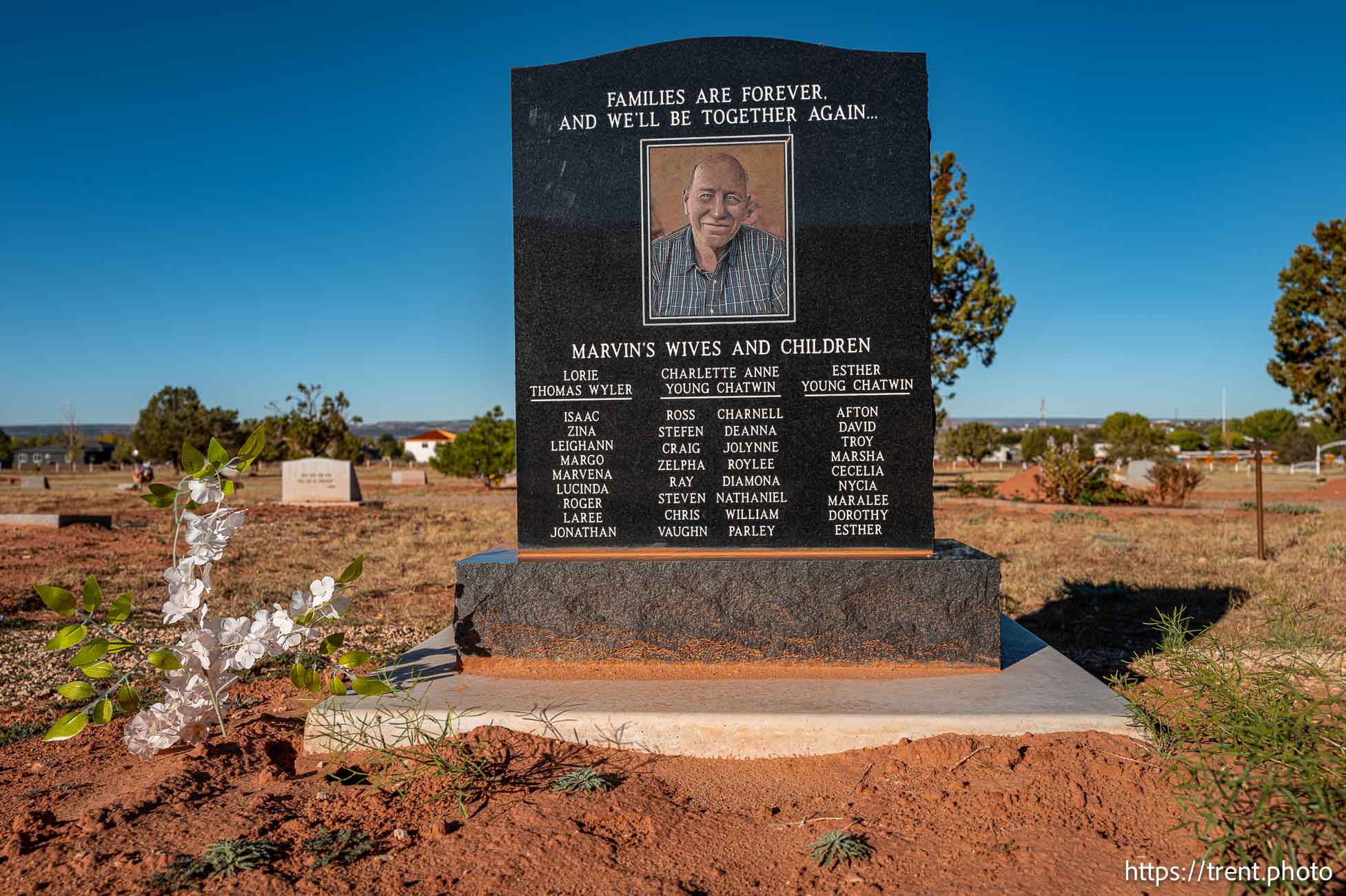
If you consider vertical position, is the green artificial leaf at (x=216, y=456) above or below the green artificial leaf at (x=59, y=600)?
above

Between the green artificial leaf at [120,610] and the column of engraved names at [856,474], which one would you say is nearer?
the green artificial leaf at [120,610]

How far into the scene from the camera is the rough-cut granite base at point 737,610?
4.34m

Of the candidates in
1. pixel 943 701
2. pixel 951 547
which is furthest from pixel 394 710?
pixel 951 547

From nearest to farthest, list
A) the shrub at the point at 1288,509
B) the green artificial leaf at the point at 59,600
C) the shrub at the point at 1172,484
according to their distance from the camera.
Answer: the green artificial leaf at the point at 59,600 < the shrub at the point at 1288,509 < the shrub at the point at 1172,484

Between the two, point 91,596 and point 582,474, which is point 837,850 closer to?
point 582,474

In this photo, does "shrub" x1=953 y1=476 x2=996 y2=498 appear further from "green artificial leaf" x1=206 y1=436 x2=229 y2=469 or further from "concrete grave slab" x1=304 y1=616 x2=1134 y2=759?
"green artificial leaf" x1=206 y1=436 x2=229 y2=469

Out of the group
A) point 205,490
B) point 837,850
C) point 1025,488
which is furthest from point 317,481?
point 837,850

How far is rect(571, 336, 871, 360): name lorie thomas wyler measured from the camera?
458cm

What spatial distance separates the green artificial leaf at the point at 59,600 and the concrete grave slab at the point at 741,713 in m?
1.08

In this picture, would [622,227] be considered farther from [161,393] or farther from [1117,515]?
[161,393]

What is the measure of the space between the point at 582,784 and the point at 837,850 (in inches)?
40.7

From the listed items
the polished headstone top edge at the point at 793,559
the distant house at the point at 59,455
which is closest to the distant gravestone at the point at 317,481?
the polished headstone top edge at the point at 793,559

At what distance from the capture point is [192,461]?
144 inches

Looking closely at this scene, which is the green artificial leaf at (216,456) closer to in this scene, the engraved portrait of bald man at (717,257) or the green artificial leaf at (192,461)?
the green artificial leaf at (192,461)
